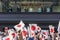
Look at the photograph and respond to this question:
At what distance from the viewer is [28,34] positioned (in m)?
2.87

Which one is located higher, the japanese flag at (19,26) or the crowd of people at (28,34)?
the japanese flag at (19,26)

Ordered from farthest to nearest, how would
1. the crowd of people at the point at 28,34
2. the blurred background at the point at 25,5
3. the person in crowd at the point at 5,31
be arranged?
1. the blurred background at the point at 25,5
2. the person in crowd at the point at 5,31
3. the crowd of people at the point at 28,34

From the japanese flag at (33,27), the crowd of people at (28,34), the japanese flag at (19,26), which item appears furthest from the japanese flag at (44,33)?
the japanese flag at (19,26)

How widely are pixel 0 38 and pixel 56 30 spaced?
71 centimetres

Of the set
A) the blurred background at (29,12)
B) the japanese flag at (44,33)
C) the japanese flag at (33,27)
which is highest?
the blurred background at (29,12)

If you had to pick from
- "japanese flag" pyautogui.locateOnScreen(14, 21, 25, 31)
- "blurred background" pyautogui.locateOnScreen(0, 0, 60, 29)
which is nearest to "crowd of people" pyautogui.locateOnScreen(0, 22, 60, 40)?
"japanese flag" pyautogui.locateOnScreen(14, 21, 25, 31)

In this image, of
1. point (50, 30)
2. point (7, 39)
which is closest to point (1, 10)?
point (7, 39)

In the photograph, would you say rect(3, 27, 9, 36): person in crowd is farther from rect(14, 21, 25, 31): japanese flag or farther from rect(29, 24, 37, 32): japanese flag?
rect(29, 24, 37, 32): japanese flag

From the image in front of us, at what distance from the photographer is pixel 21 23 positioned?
288 cm

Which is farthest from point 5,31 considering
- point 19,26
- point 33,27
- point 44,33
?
point 44,33

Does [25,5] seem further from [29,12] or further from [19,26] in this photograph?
[19,26]

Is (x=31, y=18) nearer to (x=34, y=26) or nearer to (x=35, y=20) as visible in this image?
(x=35, y=20)

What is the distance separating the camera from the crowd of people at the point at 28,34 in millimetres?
2828

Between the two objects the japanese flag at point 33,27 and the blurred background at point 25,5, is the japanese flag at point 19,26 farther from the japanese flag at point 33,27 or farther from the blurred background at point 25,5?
the blurred background at point 25,5
